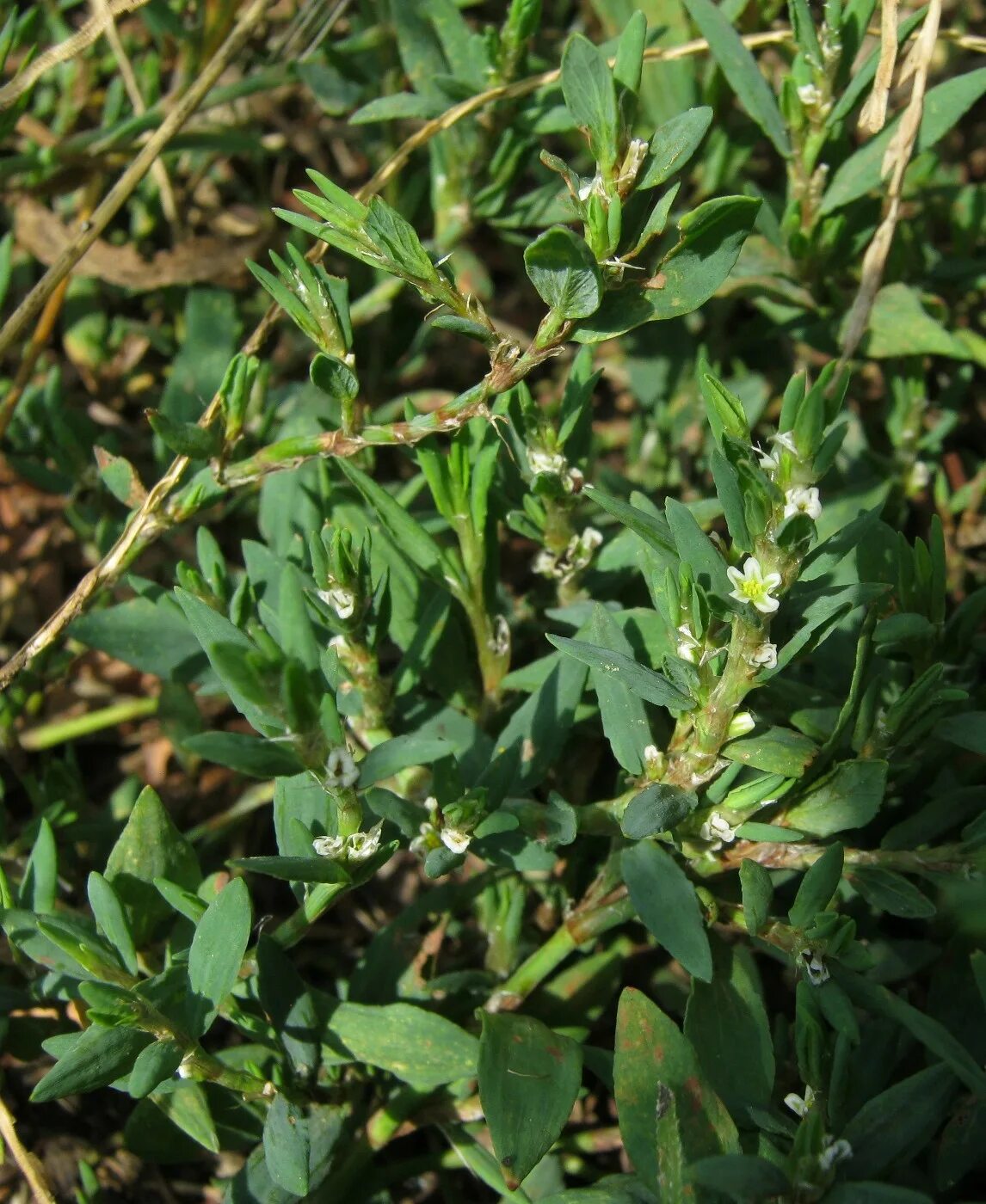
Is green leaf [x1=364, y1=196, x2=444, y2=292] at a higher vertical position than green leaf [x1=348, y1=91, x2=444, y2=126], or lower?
lower

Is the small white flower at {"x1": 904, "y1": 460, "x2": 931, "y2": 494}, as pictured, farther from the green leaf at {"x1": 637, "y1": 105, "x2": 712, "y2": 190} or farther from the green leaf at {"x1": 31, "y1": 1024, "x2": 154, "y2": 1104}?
the green leaf at {"x1": 31, "y1": 1024, "x2": 154, "y2": 1104}

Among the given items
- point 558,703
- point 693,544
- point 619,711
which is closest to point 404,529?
point 558,703

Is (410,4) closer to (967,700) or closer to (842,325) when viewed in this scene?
(842,325)

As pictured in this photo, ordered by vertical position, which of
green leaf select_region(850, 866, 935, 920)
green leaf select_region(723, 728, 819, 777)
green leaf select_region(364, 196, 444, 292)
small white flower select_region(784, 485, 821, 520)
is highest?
green leaf select_region(364, 196, 444, 292)

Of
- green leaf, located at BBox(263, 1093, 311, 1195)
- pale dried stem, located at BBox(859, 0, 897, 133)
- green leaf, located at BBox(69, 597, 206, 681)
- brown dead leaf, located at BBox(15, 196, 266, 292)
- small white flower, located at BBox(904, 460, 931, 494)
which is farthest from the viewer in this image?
brown dead leaf, located at BBox(15, 196, 266, 292)

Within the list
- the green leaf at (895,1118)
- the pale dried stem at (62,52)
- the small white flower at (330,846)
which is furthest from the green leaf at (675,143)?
the green leaf at (895,1118)

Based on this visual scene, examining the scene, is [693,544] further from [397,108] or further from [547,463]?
[397,108]

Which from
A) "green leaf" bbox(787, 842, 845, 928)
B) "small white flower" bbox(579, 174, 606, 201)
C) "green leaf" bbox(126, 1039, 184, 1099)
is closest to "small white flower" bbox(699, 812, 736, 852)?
"green leaf" bbox(787, 842, 845, 928)
